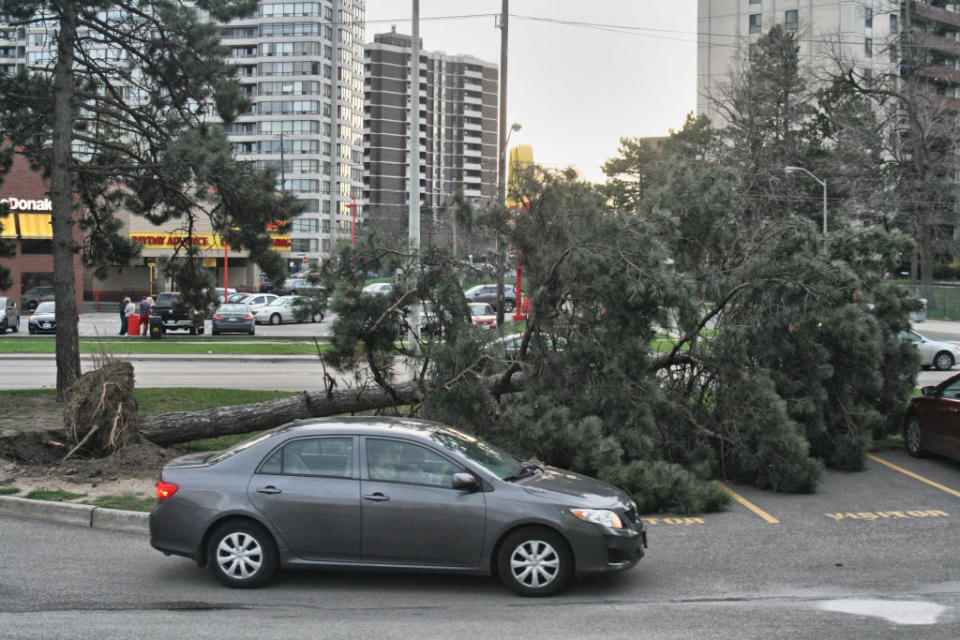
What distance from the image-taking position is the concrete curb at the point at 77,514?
861 centimetres

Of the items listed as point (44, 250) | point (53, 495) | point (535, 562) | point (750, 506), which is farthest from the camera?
point (44, 250)

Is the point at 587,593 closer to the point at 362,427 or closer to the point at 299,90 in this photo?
the point at 362,427

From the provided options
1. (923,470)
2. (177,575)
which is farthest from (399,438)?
(923,470)

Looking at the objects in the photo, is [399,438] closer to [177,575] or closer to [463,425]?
[177,575]

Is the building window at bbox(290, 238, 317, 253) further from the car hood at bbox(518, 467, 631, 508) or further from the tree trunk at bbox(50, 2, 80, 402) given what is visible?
the car hood at bbox(518, 467, 631, 508)

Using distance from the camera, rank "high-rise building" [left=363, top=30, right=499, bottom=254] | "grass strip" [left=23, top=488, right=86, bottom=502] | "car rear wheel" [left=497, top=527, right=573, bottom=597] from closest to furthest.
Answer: "car rear wheel" [left=497, top=527, right=573, bottom=597] < "grass strip" [left=23, top=488, right=86, bottom=502] < "high-rise building" [left=363, top=30, right=499, bottom=254]

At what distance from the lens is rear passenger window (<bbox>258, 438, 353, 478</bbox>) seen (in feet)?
22.8

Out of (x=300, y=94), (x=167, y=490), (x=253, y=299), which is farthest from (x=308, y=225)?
(x=167, y=490)

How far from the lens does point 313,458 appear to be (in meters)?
7.01

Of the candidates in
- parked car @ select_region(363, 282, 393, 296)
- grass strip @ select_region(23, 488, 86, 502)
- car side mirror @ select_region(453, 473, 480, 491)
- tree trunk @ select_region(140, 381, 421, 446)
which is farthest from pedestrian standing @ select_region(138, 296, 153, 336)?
car side mirror @ select_region(453, 473, 480, 491)

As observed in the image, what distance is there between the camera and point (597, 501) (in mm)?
6836

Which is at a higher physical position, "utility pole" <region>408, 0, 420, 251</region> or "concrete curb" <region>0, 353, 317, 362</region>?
"utility pole" <region>408, 0, 420, 251</region>

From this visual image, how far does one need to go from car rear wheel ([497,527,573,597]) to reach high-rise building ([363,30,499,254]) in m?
106

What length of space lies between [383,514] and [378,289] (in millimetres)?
4881
